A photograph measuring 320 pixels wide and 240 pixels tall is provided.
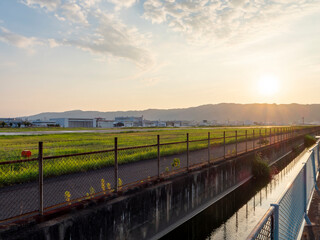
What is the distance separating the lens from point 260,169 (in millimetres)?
16125

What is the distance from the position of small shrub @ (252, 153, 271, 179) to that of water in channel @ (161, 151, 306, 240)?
4.83 ft

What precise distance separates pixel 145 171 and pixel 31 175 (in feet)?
14.7

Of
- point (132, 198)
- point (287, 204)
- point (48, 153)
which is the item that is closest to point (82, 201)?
point (132, 198)

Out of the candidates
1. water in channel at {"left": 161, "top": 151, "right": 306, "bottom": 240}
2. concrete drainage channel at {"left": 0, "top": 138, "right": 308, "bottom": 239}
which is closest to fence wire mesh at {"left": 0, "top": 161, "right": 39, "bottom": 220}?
concrete drainage channel at {"left": 0, "top": 138, "right": 308, "bottom": 239}

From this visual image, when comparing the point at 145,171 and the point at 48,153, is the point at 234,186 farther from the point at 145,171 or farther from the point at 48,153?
the point at 48,153

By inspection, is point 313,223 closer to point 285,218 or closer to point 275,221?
point 285,218

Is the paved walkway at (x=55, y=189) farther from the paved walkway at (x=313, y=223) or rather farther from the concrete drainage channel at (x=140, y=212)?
the paved walkway at (x=313, y=223)

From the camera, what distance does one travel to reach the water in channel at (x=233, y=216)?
8.38 meters

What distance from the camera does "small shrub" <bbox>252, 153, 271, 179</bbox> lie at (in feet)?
52.4

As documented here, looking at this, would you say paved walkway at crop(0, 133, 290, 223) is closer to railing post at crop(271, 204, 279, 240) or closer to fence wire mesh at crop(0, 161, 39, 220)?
fence wire mesh at crop(0, 161, 39, 220)

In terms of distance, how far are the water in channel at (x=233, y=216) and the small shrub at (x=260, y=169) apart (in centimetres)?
147

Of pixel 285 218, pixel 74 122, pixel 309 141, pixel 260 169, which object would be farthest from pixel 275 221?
pixel 74 122

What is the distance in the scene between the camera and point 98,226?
18.0 ft

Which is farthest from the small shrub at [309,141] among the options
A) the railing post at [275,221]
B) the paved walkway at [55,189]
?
the railing post at [275,221]
